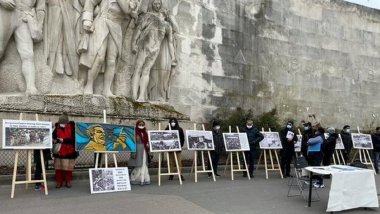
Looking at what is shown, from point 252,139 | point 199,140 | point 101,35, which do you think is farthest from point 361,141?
point 101,35

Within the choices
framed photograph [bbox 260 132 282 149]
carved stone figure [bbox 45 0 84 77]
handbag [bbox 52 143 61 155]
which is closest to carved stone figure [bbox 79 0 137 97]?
carved stone figure [bbox 45 0 84 77]

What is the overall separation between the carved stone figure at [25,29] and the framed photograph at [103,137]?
113 inches

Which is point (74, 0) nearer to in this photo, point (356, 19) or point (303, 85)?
point (303, 85)

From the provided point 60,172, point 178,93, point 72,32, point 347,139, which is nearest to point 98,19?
point 72,32

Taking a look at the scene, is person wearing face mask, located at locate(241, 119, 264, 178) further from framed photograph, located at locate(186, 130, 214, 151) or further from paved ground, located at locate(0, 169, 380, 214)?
paved ground, located at locate(0, 169, 380, 214)

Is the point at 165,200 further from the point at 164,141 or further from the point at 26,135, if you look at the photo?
the point at 26,135

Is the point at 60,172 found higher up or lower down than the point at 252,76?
lower down

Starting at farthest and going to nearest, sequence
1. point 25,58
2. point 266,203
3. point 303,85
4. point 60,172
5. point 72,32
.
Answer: point 303,85, point 72,32, point 25,58, point 60,172, point 266,203

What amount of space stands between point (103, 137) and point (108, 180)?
3.73 ft

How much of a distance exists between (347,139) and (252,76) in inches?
183

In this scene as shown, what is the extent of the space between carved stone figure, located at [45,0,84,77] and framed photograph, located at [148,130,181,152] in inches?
149

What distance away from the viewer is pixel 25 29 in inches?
423

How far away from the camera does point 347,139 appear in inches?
563

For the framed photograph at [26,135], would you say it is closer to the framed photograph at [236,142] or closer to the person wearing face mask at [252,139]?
the framed photograph at [236,142]
